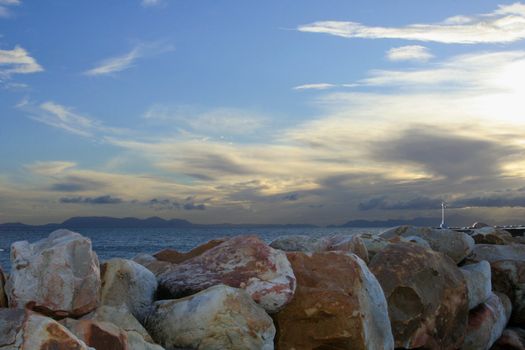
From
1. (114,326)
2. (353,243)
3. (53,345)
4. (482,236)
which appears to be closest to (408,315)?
(353,243)

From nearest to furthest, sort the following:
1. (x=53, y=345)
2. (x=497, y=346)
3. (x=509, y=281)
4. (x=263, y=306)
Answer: (x=53, y=345) → (x=263, y=306) → (x=497, y=346) → (x=509, y=281)

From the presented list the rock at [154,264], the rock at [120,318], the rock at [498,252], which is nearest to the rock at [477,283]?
Result: the rock at [498,252]

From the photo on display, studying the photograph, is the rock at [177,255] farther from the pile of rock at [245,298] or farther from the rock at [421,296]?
the rock at [421,296]

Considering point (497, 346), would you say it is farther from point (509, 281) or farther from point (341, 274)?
point (341, 274)

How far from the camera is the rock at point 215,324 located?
5953 mm

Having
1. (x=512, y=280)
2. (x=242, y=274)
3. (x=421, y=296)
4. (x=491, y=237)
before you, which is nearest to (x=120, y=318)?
(x=242, y=274)

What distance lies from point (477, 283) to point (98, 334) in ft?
20.7

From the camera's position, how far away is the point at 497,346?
10.2 meters

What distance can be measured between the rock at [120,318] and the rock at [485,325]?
5313mm

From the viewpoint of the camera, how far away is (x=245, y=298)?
616cm

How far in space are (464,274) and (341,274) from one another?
319cm

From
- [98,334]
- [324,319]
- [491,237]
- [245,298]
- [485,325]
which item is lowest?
[485,325]

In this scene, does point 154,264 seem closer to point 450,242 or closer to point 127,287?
point 127,287

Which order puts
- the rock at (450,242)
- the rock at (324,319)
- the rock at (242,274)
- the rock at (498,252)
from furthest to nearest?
1. the rock at (498,252)
2. the rock at (450,242)
3. the rock at (324,319)
4. the rock at (242,274)
